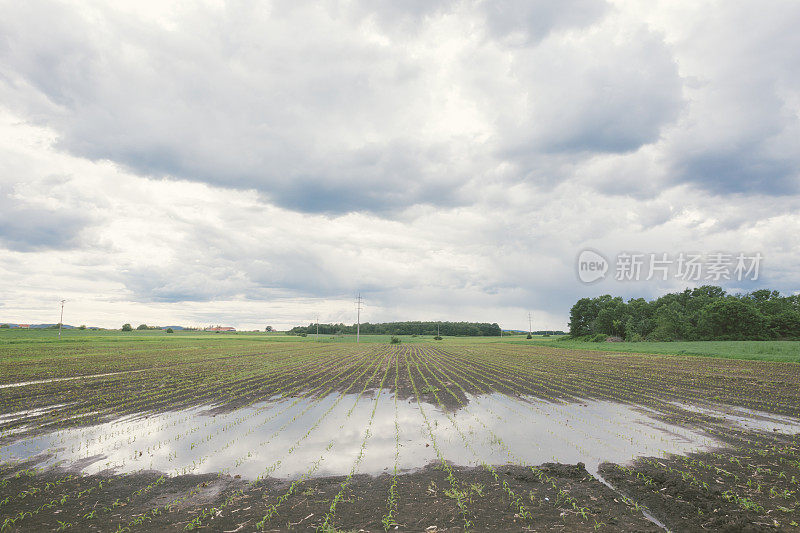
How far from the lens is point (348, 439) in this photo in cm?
1169

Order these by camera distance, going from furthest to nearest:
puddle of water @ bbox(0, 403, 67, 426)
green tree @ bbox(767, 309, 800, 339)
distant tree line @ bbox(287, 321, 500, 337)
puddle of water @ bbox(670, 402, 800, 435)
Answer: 1. distant tree line @ bbox(287, 321, 500, 337)
2. green tree @ bbox(767, 309, 800, 339)
3. puddle of water @ bbox(0, 403, 67, 426)
4. puddle of water @ bbox(670, 402, 800, 435)

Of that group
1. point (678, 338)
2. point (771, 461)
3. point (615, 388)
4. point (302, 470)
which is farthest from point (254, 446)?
point (678, 338)

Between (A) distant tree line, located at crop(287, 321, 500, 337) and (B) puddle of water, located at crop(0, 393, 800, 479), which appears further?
(A) distant tree line, located at crop(287, 321, 500, 337)

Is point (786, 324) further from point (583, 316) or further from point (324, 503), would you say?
point (324, 503)

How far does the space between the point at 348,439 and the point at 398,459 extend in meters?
2.38

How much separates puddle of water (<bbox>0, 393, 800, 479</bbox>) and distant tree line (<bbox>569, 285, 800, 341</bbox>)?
83.7 metres

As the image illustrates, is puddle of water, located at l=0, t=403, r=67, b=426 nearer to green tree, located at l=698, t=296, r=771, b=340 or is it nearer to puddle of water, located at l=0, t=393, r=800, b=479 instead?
puddle of water, located at l=0, t=393, r=800, b=479

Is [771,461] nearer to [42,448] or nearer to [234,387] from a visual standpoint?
[42,448]

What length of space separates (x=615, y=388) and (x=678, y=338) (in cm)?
8426

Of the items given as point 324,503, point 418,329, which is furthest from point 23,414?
point 418,329

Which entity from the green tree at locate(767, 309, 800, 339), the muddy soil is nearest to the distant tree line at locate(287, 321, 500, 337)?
the green tree at locate(767, 309, 800, 339)

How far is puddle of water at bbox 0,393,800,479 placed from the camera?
973cm

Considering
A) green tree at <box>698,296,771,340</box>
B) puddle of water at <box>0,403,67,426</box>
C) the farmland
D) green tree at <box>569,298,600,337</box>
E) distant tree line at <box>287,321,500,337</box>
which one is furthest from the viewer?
distant tree line at <box>287,321,500,337</box>

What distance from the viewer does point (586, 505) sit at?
7.14 m
